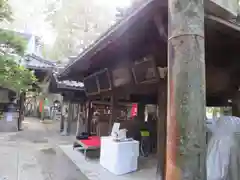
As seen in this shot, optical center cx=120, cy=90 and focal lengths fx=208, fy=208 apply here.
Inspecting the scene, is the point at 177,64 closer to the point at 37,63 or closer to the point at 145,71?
the point at 145,71

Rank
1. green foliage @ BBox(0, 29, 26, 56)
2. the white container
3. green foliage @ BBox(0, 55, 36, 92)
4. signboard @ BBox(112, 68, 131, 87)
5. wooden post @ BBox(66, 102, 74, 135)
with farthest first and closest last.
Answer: wooden post @ BBox(66, 102, 74, 135) < the white container < signboard @ BBox(112, 68, 131, 87) < green foliage @ BBox(0, 29, 26, 56) < green foliage @ BBox(0, 55, 36, 92)

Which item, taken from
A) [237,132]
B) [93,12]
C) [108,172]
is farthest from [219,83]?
[93,12]

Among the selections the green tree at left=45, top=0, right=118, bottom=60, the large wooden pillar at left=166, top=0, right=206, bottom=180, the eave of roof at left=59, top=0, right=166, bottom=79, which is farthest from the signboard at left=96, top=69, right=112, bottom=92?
the green tree at left=45, top=0, right=118, bottom=60

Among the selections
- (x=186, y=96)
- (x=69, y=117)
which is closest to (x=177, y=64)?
(x=186, y=96)

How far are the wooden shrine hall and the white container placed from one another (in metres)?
1.32

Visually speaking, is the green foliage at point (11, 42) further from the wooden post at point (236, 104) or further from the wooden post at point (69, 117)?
the wooden post at point (69, 117)

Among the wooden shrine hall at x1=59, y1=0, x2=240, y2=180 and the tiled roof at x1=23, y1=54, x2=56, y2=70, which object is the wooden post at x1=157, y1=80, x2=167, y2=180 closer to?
the wooden shrine hall at x1=59, y1=0, x2=240, y2=180

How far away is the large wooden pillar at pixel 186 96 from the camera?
1.26m

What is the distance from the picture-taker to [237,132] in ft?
9.29

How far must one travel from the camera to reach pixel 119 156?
5.41 meters

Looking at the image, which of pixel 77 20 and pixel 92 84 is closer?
pixel 92 84

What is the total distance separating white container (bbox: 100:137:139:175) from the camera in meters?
5.41

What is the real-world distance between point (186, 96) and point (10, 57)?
169 inches

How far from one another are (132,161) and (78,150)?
10.2ft
